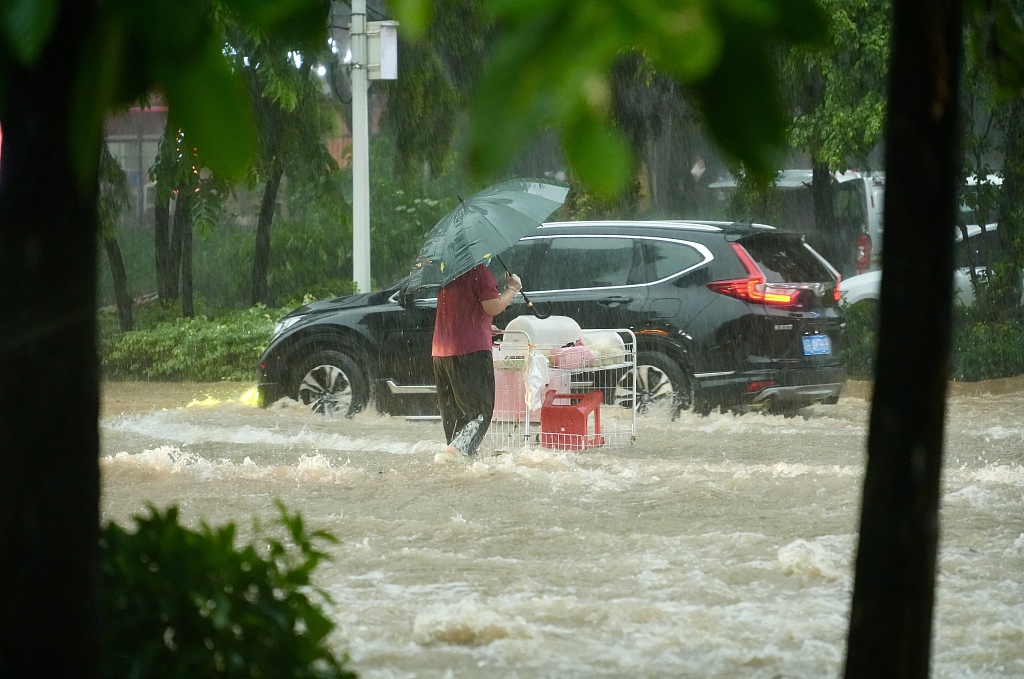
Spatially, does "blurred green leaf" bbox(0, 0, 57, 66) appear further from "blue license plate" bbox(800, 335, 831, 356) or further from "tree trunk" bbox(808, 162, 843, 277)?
"tree trunk" bbox(808, 162, 843, 277)

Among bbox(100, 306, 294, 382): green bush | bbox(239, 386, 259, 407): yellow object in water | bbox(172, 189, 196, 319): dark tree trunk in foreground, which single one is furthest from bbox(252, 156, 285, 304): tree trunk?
bbox(239, 386, 259, 407): yellow object in water

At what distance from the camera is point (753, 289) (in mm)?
11508

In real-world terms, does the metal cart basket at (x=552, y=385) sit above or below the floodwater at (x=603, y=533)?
above

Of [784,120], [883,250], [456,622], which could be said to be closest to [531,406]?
[456,622]

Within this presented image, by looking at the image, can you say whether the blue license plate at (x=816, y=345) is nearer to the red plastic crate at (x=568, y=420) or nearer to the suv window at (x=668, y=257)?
the suv window at (x=668, y=257)

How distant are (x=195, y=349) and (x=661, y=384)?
7507 mm

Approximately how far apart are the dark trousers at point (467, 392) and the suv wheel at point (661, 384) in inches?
105

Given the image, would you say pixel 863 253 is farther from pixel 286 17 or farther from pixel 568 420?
pixel 286 17

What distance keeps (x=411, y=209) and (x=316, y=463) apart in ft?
41.4

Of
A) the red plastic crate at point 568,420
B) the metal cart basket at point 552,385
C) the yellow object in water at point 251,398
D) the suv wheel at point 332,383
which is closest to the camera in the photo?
the metal cart basket at point 552,385

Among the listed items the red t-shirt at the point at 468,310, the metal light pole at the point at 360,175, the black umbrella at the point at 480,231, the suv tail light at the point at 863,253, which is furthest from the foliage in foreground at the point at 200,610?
the suv tail light at the point at 863,253

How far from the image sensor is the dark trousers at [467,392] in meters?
8.72

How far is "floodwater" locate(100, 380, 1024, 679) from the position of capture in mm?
4984

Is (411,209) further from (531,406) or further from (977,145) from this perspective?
(531,406)
